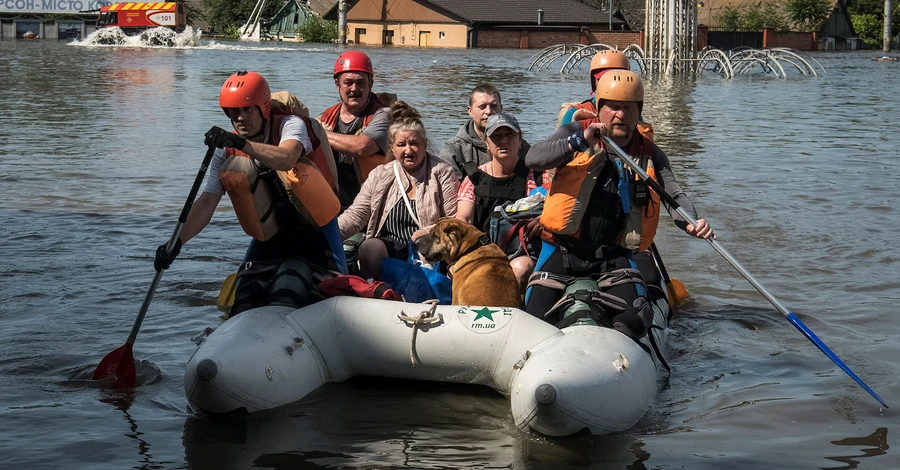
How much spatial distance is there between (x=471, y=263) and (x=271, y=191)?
4.17 feet

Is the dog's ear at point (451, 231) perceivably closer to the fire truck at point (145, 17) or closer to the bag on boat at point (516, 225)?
the bag on boat at point (516, 225)

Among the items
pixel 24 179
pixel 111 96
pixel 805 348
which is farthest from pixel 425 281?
pixel 111 96

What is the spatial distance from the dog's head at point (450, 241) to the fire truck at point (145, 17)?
66.1m

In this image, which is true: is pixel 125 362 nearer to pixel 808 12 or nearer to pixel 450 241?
pixel 450 241

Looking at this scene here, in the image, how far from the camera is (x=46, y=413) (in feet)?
20.0

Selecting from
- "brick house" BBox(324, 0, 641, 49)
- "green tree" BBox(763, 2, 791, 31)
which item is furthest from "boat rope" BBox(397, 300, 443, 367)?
"green tree" BBox(763, 2, 791, 31)

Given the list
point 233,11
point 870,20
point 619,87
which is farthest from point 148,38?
point 619,87

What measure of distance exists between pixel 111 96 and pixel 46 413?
22812mm

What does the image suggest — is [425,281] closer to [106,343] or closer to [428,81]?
[106,343]

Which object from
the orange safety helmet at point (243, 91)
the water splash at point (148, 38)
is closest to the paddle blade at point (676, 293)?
the orange safety helmet at point (243, 91)

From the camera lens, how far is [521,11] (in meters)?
76.3

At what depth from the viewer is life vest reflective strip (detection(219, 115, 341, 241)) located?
20.3 feet

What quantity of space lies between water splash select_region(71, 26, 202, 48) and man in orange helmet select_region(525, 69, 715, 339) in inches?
2495

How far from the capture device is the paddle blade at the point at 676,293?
28.0ft
